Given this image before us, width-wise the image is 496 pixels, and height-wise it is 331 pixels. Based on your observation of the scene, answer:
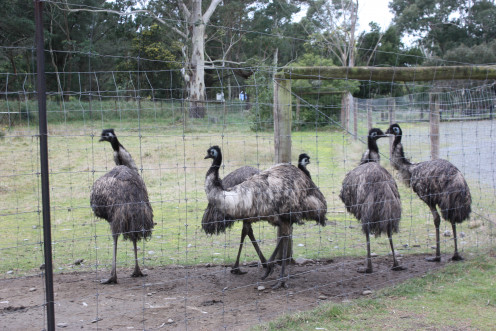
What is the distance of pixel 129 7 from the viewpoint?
98.2 ft

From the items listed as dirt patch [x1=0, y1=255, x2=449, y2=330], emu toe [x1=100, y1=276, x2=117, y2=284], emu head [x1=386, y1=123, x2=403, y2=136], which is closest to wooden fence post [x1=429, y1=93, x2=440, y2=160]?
emu head [x1=386, y1=123, x2=403, y2=136]

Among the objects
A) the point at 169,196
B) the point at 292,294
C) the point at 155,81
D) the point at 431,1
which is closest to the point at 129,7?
the point at 155,81

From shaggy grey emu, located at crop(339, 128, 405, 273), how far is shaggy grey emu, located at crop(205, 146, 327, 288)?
623 millimetres

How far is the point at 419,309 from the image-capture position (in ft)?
16.9

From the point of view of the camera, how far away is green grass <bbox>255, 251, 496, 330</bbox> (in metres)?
4.74

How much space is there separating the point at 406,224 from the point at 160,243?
441cm

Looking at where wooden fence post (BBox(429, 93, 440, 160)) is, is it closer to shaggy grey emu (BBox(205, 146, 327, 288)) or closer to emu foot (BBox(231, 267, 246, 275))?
shaggy grey emu (BBox(205, 146, 327, 288))

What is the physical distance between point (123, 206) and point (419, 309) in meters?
3.54

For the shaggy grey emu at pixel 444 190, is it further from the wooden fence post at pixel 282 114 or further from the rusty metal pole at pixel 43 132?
the rusty metal pole at pixel 43 132

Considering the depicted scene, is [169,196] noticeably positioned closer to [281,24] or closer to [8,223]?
[8,223]

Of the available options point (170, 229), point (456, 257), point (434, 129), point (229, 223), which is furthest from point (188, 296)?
point (434, 129)

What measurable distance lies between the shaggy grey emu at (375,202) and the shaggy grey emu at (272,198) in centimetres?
62

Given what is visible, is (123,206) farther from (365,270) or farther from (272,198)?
(365,270)

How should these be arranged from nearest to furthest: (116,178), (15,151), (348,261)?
1. (116,178)
2. (348,261)
3. (15,151)
